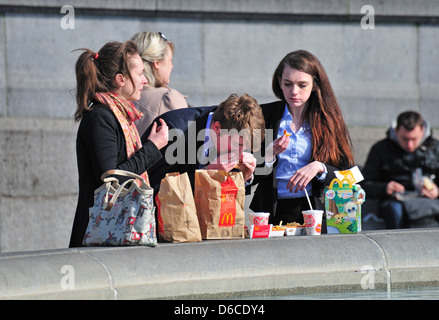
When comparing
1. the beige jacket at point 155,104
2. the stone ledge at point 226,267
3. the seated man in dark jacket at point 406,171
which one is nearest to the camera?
the stone ledge at point 226,267

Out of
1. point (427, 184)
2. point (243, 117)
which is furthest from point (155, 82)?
point (427, 184)

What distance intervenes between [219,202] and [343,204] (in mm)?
892

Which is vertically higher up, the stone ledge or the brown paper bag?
the brown paper bag

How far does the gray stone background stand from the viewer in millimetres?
7430

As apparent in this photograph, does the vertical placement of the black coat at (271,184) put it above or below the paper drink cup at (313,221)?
above

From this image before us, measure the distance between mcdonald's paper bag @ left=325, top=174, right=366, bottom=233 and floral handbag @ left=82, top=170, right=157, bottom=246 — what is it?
130 cm

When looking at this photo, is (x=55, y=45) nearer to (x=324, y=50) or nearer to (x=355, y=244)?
(x=324, y=50)

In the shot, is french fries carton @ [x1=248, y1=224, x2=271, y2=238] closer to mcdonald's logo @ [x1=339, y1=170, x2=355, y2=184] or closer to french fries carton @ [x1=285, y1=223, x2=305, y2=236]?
french fries carton @ [x1=285, y1=223, x2=305, y2=236]

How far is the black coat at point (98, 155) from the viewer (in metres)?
4.55

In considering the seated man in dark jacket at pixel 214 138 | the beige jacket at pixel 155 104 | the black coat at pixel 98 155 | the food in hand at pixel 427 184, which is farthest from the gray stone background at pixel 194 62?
the black coat at pixel 98 155

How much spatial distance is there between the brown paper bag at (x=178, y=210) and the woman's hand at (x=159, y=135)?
0.89ft

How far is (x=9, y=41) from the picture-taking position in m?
7.64

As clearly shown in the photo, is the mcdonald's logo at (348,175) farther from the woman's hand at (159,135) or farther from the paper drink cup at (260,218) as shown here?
the woman's hand at (159,135)

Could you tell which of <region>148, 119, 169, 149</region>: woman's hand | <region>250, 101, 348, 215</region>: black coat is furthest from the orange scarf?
<region>250, 101, 348, 215</region>: black coat
